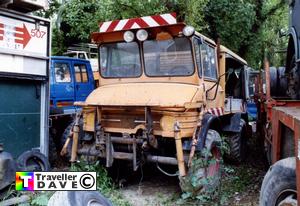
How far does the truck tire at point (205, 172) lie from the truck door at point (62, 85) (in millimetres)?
4119

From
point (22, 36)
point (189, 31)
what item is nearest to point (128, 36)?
point (189, 31)

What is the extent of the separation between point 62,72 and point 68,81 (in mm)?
257

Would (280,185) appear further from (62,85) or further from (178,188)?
(62,85)

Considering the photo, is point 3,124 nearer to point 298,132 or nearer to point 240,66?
point 298,132

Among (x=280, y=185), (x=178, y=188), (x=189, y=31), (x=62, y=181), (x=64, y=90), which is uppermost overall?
(x=189, y=31)

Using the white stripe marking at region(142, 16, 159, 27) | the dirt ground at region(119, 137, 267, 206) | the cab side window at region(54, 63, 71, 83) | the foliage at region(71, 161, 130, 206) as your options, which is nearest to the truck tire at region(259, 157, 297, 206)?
the dirt ground at region(119, 137, 267, 206)

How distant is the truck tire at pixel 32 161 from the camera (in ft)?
16.3

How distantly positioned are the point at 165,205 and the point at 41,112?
270 centimetres

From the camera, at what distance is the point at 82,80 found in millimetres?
8781

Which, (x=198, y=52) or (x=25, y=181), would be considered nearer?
(x=25, y=181)

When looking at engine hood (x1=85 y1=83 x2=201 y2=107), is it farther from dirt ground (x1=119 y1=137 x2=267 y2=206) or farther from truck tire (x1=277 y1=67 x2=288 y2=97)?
truck tire (x1=277 y1=67 x2=288 y2=97)

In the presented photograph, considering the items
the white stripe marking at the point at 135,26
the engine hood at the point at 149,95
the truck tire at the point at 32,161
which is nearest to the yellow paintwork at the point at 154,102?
the engine hood at the point at 149,95

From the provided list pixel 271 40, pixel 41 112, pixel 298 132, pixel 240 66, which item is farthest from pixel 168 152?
pixel 271 40

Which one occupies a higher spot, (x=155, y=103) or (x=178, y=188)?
(x=155, y=103)
